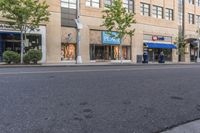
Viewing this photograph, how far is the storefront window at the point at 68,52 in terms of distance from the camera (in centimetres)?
3825

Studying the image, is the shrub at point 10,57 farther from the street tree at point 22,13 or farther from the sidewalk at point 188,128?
the sidewalk at point 188,128

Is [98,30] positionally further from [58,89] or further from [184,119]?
[184,119]

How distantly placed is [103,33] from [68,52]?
18.0 ft

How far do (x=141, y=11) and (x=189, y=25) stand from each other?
1431 centimetres

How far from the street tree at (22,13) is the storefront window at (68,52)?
744 centimetres

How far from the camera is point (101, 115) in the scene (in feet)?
19.6

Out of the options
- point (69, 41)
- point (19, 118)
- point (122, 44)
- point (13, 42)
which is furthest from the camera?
point (122, 44)

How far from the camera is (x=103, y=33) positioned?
41688 millimetres

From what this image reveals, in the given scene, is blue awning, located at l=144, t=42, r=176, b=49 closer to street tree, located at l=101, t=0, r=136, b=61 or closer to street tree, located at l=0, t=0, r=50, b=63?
street tree, located at l=101, t=0, r=136, b=61

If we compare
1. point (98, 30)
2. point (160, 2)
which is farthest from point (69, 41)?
point (160, 2)

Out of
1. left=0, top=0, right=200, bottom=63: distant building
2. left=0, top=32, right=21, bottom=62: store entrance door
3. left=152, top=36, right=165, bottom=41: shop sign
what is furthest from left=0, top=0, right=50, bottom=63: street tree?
left=152, top=36, right=165, bottom=41: shop sign

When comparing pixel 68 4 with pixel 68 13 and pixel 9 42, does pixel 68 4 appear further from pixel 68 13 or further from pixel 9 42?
pixel 9 42

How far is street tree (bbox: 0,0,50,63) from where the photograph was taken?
2881cm

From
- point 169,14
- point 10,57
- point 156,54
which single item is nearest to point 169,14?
point 169,14
